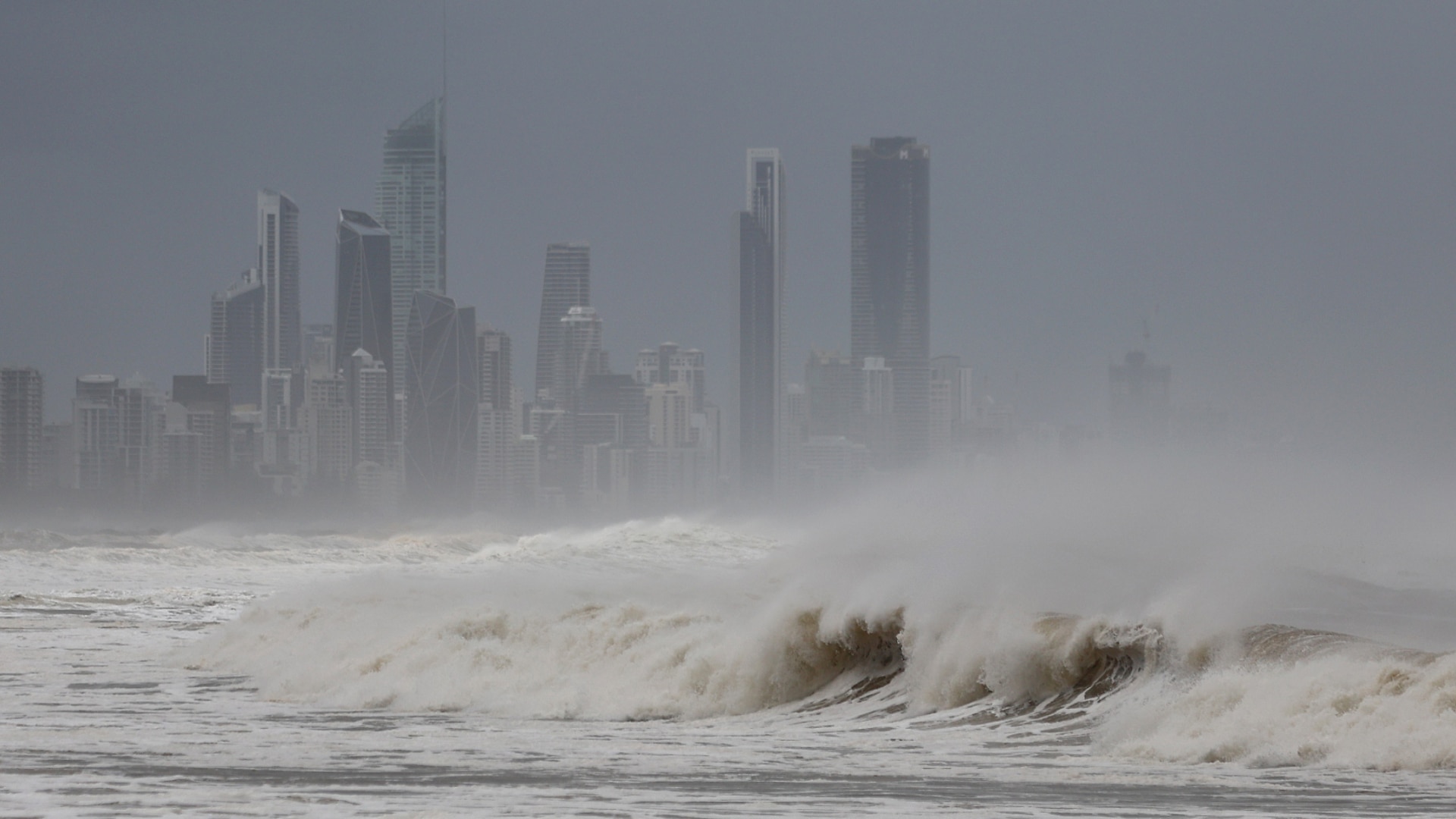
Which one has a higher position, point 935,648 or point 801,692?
point 935,648

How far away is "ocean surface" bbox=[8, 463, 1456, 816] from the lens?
11.9 metres

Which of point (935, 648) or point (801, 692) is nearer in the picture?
point (935, 648)

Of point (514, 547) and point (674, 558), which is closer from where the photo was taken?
point (674, 558)

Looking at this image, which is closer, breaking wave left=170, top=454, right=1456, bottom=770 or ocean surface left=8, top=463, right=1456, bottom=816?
ocean surface left=8, top=463, right=1456, bottom=816

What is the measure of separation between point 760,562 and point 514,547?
49.2 m

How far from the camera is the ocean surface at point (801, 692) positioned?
11906 mm

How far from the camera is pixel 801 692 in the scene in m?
18.7

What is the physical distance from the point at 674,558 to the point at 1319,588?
133 ft

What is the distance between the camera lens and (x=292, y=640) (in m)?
25.5

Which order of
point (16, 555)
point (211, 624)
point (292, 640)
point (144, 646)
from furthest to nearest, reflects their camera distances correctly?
point (16, 555), point (211, 624), point (144, 646), point (292, 640)

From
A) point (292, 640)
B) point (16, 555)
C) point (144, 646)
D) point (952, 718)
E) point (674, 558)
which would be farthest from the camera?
point (674, 558)

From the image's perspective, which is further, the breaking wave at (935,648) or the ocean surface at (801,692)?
the breaking wave at (935,648)

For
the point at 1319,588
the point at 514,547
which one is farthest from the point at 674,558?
the point at 1319,588

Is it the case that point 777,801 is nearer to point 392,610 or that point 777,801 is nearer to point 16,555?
point 392,610
